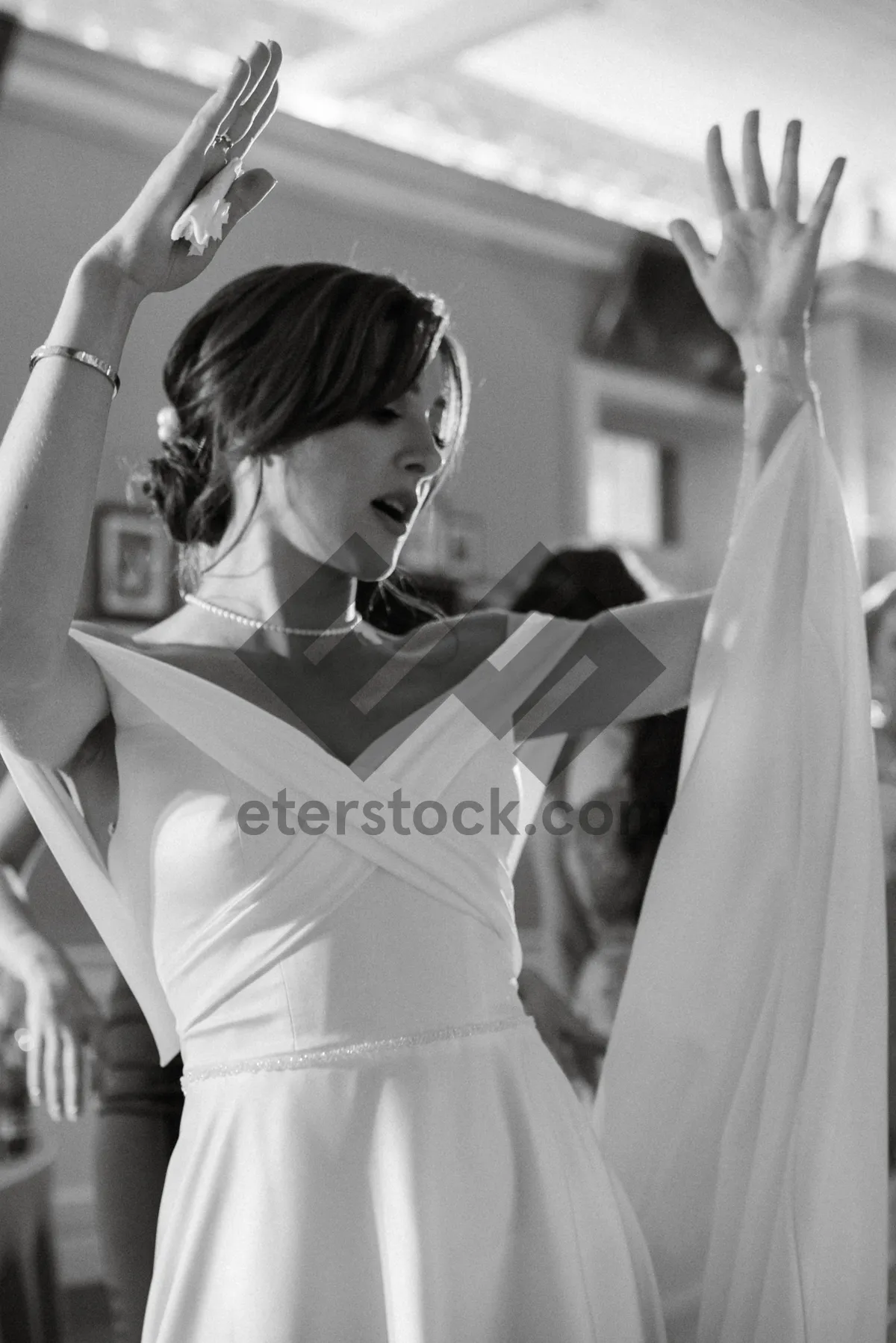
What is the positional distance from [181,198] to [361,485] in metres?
0.27

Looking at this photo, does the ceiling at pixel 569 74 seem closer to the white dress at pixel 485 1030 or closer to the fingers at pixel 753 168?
the fingers at pixel 753 168

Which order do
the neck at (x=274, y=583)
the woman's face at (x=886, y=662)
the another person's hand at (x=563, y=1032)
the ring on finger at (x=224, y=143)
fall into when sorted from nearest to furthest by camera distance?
the ring on finger at (x=224, y=143), the neck at (x=274, y=583), the another person's hand at (x=563, y=1032), the woman's face at (x=886, y=662)

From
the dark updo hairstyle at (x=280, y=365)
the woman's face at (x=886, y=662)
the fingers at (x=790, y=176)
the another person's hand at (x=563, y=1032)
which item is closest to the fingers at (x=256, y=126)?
the dark updo hairstyle at (x=280, y=365)

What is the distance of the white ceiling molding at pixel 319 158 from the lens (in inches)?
134

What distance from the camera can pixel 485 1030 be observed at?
1113 mm

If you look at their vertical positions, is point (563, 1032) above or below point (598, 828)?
below

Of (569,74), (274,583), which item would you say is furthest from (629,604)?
(569,74)

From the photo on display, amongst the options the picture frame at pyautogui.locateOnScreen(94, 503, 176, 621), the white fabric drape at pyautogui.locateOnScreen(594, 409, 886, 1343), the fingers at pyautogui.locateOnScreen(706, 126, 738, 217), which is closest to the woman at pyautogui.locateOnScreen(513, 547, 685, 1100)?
the white fabric drape at pyautogui.locateOnScreen(594, 409, 886, 1343)

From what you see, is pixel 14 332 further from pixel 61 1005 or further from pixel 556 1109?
pixel 556 1109

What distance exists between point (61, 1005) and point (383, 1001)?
29 cm

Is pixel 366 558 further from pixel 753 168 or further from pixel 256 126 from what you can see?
pixel 753 168

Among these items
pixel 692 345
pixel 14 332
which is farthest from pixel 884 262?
pixel 14 332

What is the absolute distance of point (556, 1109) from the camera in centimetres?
113

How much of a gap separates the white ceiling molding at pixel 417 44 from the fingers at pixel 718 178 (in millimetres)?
2147
